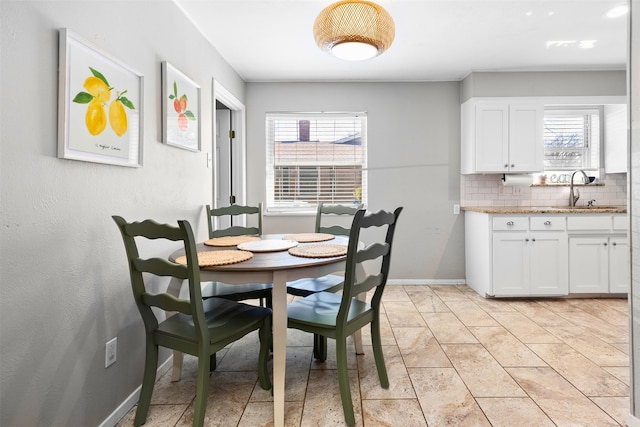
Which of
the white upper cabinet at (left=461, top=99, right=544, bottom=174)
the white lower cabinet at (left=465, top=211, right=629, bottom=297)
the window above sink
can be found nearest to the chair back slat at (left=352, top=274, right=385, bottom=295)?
the white lower cabinet at (left=465, top=211, right=629, bottom=297)

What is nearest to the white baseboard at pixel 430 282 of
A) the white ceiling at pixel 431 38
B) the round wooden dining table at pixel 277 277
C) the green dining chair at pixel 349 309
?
the green dining chair at pixel 349 309

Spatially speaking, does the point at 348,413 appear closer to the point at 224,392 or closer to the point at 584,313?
the point at 224,392

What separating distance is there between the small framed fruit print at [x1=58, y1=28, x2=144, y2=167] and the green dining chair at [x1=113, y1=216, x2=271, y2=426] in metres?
0.37

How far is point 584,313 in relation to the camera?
10.4 feet

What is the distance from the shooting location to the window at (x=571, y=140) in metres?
4.11

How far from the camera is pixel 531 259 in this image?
355 cm

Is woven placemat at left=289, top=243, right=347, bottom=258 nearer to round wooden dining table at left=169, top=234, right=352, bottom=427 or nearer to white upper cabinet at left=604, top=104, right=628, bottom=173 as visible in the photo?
round wooden dining table at left=169, top=234, right=352, bottom=427

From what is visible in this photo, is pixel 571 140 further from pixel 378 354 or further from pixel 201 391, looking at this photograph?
pixel 201 391

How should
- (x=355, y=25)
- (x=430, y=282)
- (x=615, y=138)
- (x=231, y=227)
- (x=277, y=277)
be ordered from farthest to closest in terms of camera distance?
(x=430, y=282)
(x=615, y=138)
(x=231, y=227)
(x=355, y=25)
(x=277, y=277)

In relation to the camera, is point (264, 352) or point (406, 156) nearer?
point (264, 352)

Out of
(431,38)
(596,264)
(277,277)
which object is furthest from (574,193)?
(277,277)

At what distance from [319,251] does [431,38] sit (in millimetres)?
2229

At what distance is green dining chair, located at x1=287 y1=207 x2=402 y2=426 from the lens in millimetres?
1612

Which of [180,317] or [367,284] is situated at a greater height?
[367,284]
